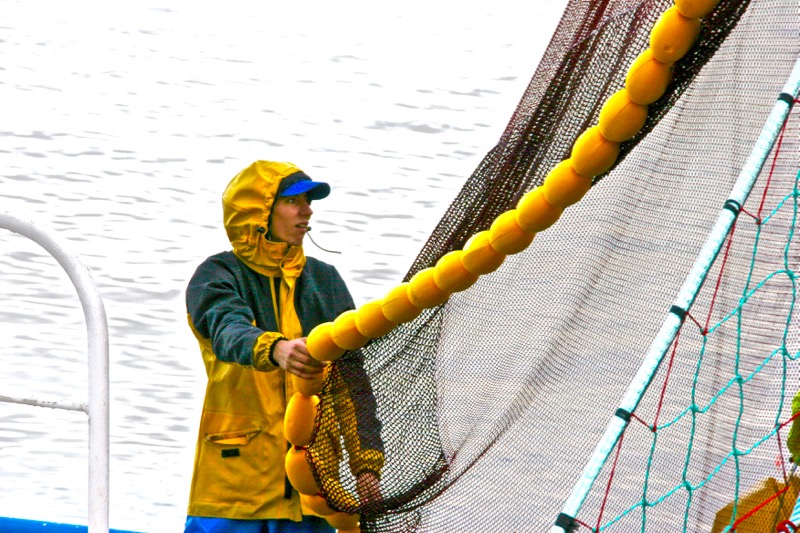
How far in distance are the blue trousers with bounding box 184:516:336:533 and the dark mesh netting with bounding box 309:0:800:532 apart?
0.63 feet

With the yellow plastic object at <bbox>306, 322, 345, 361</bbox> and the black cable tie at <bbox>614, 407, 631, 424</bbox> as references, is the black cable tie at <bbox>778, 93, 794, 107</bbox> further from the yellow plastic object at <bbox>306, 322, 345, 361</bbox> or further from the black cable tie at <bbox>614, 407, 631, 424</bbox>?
the yellow plastic object at <bbox>306, 322, 345, 361</bbox>

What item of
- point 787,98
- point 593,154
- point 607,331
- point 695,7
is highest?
point 695,7

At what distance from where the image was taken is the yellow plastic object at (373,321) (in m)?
2.11

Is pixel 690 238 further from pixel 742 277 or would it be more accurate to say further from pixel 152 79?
pixel 152 79

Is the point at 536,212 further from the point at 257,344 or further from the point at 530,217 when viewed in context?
the point at 257,344

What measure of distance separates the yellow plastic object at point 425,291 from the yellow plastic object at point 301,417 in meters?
0.33

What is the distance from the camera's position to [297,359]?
222 cm

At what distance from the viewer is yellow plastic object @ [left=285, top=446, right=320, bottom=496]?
231 centimetres

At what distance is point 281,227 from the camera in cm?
Result: 254

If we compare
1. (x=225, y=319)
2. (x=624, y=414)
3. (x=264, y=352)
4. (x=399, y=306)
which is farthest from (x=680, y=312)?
(x=225, y=319)

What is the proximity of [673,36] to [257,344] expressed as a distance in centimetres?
87

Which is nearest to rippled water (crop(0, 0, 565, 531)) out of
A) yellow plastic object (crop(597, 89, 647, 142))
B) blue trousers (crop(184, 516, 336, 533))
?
blue trousers (crop(184, 516, 336, 533))

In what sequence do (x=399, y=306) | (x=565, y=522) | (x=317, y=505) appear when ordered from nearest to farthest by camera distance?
(x=565, y=522) → (x=399, y=306) → (x=317, y=505)

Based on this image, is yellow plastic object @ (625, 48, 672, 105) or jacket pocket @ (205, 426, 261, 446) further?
jacket pocket @ (205, 426, 261, 446)
